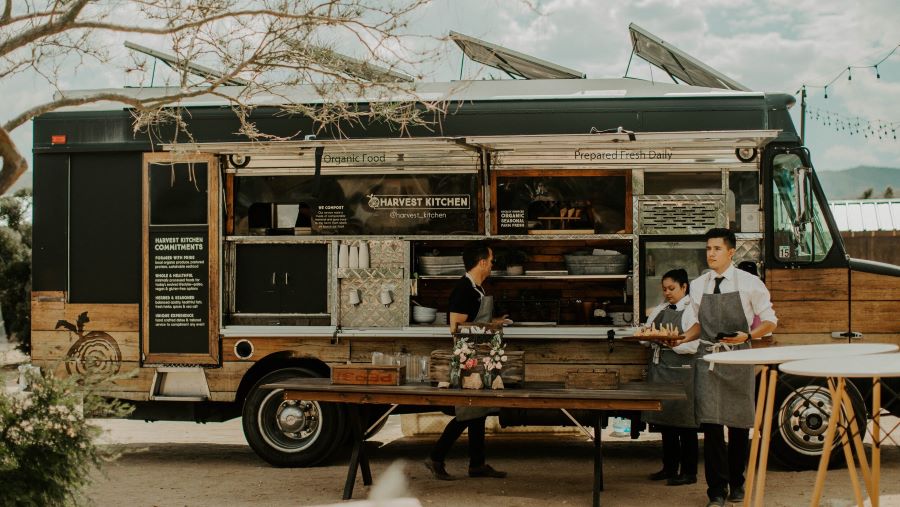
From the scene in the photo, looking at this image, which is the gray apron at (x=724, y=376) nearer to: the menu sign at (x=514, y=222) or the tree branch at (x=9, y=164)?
the menu sign at (x=514, y=222)

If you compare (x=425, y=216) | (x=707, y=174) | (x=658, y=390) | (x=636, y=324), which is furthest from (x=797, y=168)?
(x=425, y=216)

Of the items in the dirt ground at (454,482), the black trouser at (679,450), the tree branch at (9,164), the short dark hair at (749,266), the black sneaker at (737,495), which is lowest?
the dirt ground at (454,482)

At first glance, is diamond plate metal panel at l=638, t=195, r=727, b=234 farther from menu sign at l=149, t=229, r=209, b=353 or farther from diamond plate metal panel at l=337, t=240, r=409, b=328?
menu sign at l=149, t=229, r=209, b=353

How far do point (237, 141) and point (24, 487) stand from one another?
4.07 metres

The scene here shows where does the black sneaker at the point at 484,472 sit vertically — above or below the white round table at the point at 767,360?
below

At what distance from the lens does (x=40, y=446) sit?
224 inches

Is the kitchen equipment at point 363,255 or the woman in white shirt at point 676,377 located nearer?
the woman in white shirt at point 676,377

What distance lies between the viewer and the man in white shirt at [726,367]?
709 centimetres

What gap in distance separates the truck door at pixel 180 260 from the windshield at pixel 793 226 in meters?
4.71

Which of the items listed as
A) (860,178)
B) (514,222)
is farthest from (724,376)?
(860,178)

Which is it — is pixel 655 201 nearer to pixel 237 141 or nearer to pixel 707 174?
pixel 707 174

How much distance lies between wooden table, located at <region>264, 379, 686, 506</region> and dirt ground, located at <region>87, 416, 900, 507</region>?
2.04 feet

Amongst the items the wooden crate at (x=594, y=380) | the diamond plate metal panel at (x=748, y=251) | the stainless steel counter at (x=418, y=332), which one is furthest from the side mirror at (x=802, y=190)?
the wooden crate at (x=594, y=380)

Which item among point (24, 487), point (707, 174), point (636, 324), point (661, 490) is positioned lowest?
point (661, 490)
